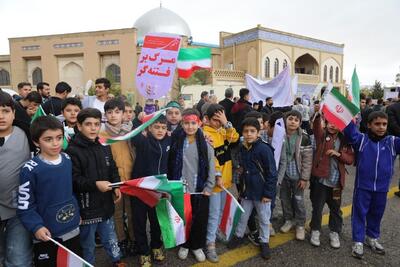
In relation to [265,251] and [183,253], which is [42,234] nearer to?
[183,253]

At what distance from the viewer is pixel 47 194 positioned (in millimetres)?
1969

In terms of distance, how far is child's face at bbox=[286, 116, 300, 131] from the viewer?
3.29m

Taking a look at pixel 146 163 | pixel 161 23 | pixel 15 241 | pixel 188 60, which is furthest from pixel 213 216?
pixel 161 23

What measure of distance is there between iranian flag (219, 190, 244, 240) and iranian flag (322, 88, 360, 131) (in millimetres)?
1297

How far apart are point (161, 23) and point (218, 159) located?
113ft

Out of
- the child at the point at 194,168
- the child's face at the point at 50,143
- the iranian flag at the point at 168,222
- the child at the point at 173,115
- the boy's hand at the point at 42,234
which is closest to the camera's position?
the boy's hand at the point at 42,234

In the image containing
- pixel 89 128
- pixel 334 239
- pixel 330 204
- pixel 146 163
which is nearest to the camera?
pixel 89 128

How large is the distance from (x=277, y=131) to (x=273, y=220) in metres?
1.27

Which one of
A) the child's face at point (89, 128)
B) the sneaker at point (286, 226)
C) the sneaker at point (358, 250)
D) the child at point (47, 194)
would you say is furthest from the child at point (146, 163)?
the sneaker at point (358, 250)

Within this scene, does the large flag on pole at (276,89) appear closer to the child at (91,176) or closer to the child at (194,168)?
the child at (194,168)

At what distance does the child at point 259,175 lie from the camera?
295 cm

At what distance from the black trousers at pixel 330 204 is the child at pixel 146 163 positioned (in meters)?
1.71

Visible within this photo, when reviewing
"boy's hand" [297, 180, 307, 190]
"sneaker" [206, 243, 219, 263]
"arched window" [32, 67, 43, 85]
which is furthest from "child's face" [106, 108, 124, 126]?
"arched window" [32, 67, 43, 85]

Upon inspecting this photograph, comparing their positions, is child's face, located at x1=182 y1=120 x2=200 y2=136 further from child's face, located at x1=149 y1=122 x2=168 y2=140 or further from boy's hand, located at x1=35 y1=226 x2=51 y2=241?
boy's hand, located at x1=35 y1=226 x2=51 y2=241
